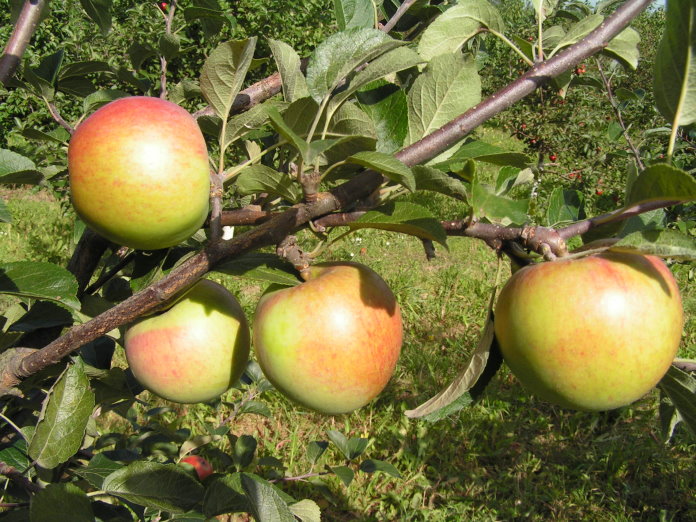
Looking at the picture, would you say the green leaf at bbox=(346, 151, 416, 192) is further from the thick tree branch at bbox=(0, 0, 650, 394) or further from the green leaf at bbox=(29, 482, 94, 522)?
the green leaf at bbox=(29, 482, 94, 522)

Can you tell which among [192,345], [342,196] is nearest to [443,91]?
[342,196]

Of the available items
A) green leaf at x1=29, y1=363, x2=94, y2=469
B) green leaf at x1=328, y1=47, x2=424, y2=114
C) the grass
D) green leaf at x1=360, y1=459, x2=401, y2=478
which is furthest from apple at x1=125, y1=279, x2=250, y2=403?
the grass

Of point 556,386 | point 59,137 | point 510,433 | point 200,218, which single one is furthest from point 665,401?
point 510,433

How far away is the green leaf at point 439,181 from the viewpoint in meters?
0.48

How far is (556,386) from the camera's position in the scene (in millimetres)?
531

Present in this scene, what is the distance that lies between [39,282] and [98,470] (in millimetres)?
281

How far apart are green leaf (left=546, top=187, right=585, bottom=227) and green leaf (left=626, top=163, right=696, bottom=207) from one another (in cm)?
22

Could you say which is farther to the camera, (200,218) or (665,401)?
(665,401)

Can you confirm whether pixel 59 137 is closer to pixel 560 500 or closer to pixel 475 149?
pixel 475 149

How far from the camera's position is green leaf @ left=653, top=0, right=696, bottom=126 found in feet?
1.39

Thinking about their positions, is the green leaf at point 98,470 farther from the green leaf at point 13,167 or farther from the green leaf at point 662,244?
the green leaf at point 662,244

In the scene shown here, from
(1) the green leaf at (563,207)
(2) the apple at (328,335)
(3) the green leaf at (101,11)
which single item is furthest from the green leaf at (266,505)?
(3) the green leaf at (101,11)

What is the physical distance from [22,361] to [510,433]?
173 cm

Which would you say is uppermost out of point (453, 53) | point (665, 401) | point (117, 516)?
point (453, 53)
